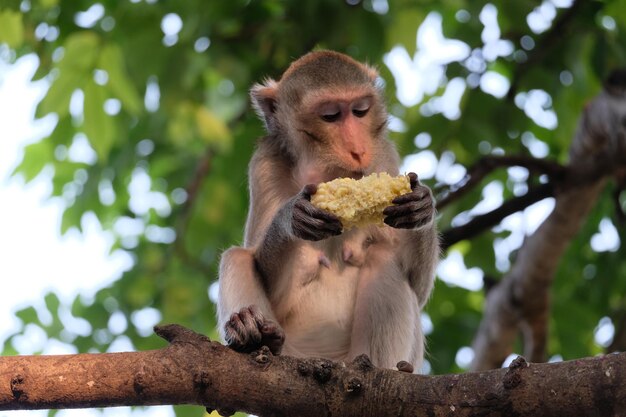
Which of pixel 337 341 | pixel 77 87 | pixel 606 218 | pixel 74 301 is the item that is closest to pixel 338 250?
pixel 337 341

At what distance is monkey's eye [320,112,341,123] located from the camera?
623 centimetres

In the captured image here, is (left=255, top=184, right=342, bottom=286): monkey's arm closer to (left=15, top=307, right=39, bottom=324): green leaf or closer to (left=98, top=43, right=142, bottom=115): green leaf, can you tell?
(left=98, top=43, right=142, bottom=115): green leaf

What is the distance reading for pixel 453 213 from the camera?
812 cm

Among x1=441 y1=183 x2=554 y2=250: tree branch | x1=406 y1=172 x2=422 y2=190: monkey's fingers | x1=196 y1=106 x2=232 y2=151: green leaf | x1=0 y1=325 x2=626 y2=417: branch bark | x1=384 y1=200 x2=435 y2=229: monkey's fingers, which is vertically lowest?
x1=0 y1=325 x2=626 y2=417: branch bark

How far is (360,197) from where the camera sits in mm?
5129

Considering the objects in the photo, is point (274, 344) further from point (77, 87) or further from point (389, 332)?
point (77, 87)

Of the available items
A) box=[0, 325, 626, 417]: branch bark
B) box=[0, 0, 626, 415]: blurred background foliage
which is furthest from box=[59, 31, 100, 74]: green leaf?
box=[0, 325, 626, 417]: branch bark

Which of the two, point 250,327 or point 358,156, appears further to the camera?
point 358,156

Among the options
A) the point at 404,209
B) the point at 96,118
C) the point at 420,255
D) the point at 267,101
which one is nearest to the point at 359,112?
the point at 267,101

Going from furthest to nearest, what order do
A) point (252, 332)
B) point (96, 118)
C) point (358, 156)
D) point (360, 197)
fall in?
point (96, 118) < point (358, 156) < point (360, 197) < point (252, 332)

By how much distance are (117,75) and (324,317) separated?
3144 mm

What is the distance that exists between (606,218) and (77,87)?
5.39 metres

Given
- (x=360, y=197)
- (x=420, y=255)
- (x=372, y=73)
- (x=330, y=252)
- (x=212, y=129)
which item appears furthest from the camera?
(x=212, y=129)

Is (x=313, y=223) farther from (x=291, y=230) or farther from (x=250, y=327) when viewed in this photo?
(x=250, y=327)
